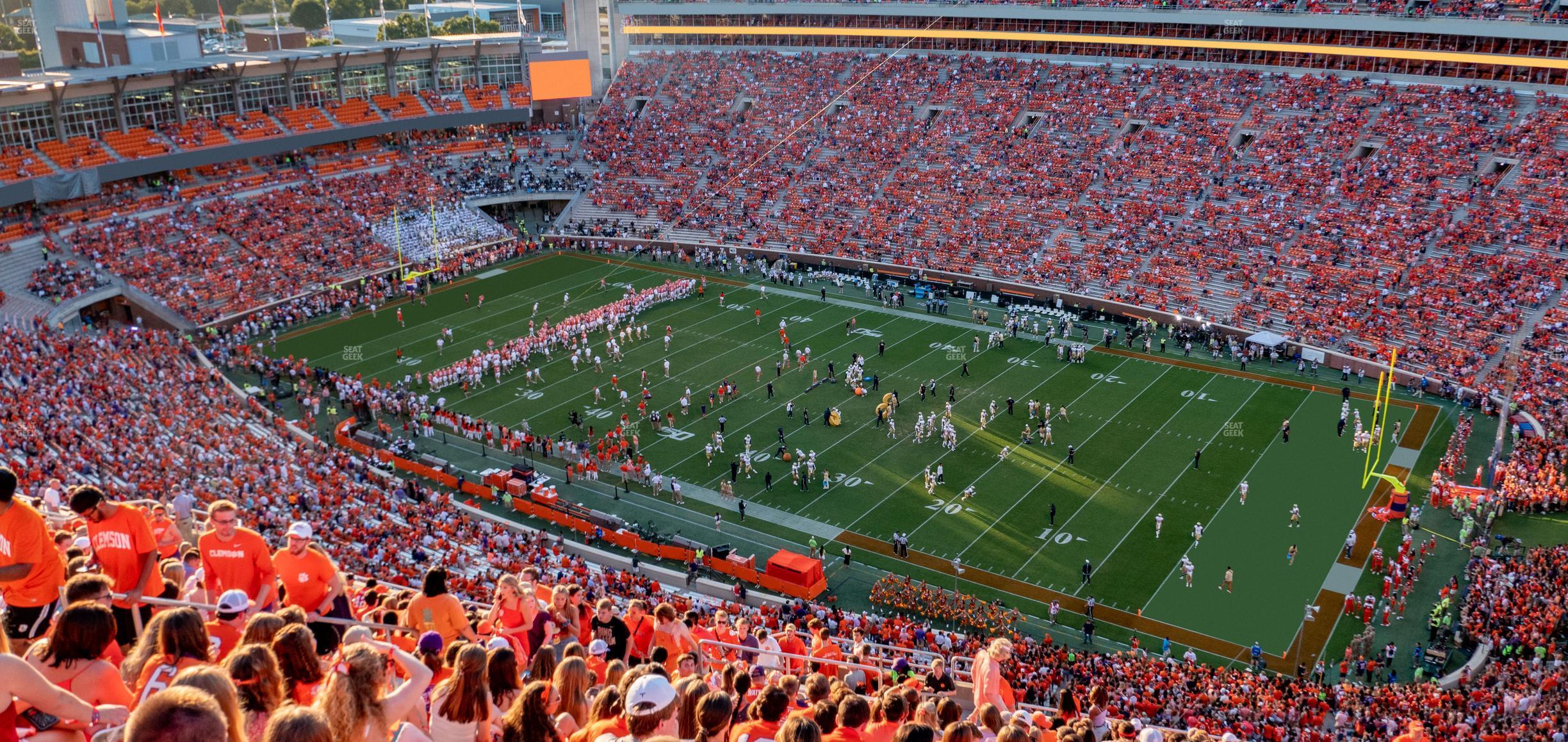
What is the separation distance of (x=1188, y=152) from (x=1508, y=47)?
11.8m

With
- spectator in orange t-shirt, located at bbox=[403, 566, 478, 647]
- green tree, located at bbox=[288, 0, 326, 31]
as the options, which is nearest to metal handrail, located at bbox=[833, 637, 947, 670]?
spectator in orange t-shirt, located at bbox=[403, 566, 478, 647]

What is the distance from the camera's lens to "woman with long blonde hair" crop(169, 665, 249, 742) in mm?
4383

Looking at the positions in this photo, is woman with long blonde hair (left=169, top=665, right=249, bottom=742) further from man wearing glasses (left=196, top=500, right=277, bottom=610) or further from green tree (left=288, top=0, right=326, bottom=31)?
green tree (left=288, top=0, right=326, bottom=31)

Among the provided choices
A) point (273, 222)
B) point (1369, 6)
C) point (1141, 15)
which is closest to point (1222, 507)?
point (1369, 6)

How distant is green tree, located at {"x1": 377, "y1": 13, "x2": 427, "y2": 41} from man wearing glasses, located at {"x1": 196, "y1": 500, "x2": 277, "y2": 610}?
79.1 m

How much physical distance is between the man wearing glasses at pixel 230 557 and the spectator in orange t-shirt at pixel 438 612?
1009 millimetres

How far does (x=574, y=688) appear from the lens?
6453mm

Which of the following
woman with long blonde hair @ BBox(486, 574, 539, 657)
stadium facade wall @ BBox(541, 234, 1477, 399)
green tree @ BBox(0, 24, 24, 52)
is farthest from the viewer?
green tree @ BBox(0, 24, 24, 52)

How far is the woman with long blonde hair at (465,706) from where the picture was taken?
5.93 metres

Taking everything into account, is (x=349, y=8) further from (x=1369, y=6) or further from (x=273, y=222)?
(x=1369, y=6)

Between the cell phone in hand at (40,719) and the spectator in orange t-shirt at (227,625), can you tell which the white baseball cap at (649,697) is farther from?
the spectator in orange t-shirt at (227,625)

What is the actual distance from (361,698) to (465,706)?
691 millimetres

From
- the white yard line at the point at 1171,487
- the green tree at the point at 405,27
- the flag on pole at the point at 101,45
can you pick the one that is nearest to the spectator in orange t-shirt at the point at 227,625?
the white yard line at the point at 1171,487

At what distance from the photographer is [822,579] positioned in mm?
25281
